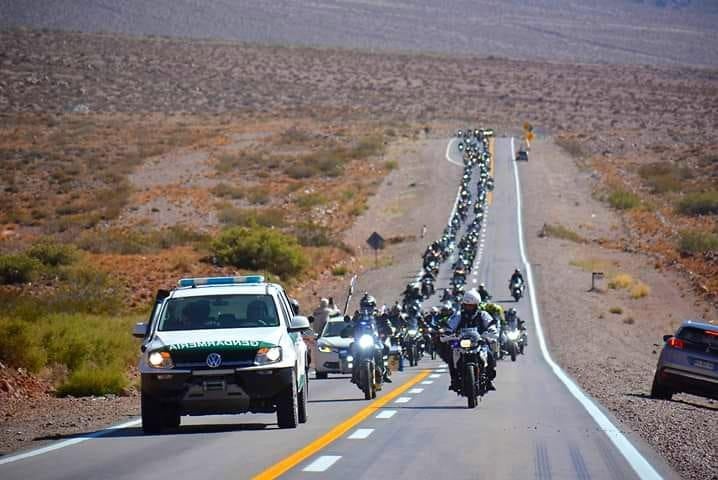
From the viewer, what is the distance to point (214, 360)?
15.4 metres

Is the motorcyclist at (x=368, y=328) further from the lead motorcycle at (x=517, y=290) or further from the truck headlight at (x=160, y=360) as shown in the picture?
the lead motorcycle at (x=517, y=290)

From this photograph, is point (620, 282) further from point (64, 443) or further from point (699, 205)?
point (64, 443)

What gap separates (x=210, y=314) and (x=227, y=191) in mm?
72976

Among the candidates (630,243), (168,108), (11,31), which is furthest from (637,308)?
(11,31)

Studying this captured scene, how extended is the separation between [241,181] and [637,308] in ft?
151

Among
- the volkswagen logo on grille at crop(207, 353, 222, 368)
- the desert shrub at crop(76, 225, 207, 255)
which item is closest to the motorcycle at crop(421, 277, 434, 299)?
the desert shrub at crop(76, 225, 207, 255)

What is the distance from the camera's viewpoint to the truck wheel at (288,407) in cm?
1584

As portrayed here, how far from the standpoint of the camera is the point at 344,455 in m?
13.2

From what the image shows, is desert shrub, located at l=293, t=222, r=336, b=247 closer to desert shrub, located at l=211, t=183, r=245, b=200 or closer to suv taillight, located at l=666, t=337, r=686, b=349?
desert shrub, located at l=211, t=183, r=245, b=200

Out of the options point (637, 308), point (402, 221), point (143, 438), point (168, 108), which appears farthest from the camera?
point (168, 108)

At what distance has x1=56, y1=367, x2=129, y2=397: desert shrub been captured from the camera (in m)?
22.3

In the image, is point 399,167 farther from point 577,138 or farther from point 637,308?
point 637,308

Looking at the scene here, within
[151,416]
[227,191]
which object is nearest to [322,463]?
[151,416]

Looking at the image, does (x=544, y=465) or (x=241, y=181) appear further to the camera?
(x=241, y=181)
